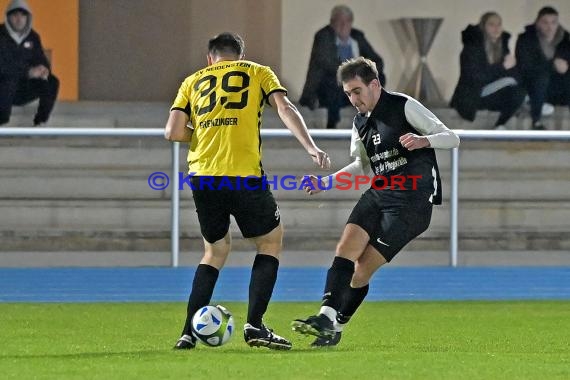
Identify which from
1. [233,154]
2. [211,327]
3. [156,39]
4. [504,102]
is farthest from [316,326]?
[156,39]

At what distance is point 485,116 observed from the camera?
2092 cm

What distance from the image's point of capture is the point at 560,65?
21219mm

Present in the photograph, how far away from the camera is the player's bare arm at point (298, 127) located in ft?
30.3

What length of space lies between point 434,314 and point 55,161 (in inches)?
232

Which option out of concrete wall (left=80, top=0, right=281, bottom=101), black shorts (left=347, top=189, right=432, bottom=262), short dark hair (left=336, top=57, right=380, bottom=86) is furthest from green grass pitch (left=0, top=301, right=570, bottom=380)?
concrete wall (left=80, top=0, right=281, bottom=101)

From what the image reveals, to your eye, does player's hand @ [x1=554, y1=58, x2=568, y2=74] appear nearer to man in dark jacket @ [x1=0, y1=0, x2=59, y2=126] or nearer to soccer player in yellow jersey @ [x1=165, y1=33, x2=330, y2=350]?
man in dark jacket @ [x1=0, y1=0, x2=59, y2=126]

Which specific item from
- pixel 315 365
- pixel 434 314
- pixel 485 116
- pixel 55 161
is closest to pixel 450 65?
pixel 485 116

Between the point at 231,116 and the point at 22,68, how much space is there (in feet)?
35.2

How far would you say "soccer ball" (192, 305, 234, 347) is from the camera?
9398 mm

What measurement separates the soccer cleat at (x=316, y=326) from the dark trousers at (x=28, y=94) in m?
10.4

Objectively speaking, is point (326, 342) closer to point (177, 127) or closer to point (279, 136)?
point (177, 127)

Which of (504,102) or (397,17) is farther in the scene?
(397,17)

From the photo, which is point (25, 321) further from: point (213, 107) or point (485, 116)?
point (485, 116)
